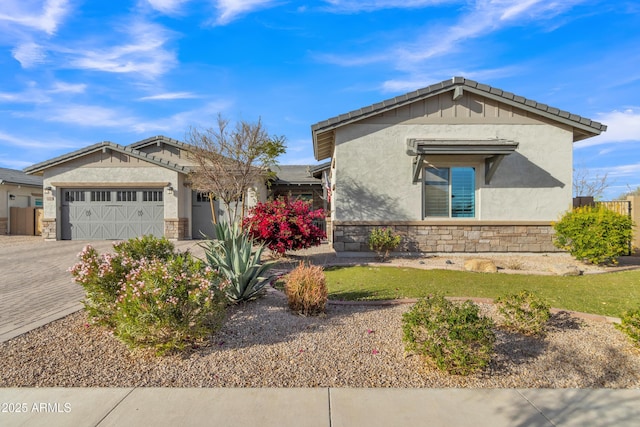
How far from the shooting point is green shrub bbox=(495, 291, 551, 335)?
4574 millimetres

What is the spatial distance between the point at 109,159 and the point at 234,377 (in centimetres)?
1803

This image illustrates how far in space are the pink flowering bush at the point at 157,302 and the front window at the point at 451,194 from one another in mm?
9222

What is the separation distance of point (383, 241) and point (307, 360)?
24.1ft

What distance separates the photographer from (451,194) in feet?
40.3

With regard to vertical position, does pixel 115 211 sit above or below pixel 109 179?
below

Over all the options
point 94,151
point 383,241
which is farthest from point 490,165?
point 94,151

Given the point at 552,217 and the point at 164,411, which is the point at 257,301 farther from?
the point at 552,217

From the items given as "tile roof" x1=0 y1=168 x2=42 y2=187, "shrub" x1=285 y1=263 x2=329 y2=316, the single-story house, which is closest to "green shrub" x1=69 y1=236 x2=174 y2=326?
"shrub" x1=285 y1=263 x2=329 y2=316

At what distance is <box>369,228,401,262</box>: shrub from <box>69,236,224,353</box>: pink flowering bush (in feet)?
23.2

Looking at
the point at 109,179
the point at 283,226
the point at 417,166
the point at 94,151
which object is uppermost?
the point at 94,151

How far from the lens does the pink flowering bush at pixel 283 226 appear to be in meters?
10.2

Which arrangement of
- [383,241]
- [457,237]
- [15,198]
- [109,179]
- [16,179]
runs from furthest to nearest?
1. [16,179]
2. [15,198]
3. [109,179]
4. [457,237]
5. [383,241]

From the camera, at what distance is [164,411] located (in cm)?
299

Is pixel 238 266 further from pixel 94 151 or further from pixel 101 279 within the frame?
pixel 94 151
